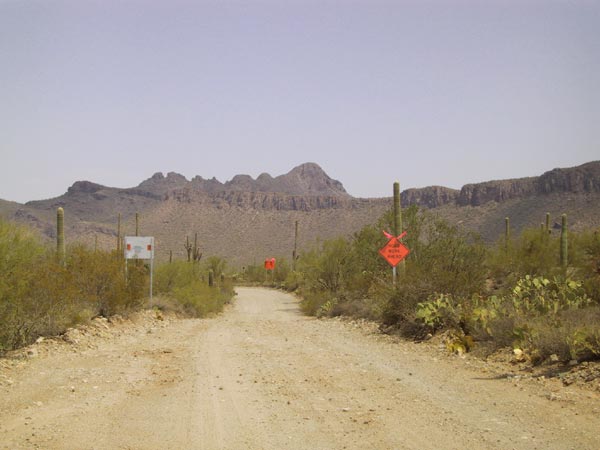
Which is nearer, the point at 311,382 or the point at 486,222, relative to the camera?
the point at 311,382

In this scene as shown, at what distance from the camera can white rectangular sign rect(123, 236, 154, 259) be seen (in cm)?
2327

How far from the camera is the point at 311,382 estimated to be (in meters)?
10.5

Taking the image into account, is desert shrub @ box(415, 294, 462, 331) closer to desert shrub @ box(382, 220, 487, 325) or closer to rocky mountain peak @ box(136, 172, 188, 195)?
desert shrub @ box(382, 220, 487, 325)

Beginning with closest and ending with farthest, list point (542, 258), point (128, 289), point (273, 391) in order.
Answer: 1. point (273, 391)
2. point (128, 289)
3. point (542, 258)

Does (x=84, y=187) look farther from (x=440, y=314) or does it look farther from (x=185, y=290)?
(x=440, y=314)

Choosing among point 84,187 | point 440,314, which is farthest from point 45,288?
point 84,187

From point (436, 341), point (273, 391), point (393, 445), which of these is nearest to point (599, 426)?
point (393, 445)

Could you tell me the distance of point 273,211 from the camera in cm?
11788

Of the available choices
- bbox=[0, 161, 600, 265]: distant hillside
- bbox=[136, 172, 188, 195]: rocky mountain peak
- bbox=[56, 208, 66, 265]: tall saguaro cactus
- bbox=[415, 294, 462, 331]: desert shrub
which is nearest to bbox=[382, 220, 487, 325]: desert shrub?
bbox=[415, 294, 462, 331]: desert shrub

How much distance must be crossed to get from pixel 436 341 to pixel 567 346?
4.77 m

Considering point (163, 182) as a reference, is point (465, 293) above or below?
below

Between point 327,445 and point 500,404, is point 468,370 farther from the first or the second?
point 327,445

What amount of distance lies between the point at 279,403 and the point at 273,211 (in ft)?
358

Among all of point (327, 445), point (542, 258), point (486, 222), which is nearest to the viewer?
point (327, 445)
